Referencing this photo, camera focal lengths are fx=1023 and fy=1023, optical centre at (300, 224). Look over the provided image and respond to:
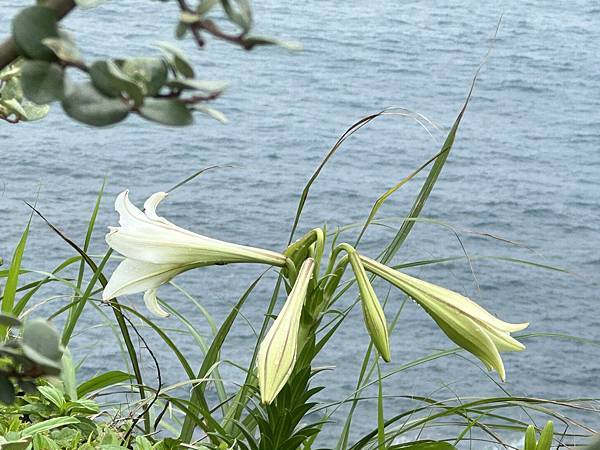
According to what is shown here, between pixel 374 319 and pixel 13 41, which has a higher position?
pixel 13 41

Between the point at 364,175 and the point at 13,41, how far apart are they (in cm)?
254

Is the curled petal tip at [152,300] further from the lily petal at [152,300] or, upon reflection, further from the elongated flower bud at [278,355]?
the elongated flower bud at [278,355]

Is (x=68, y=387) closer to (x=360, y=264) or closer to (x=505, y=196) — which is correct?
(x=360, y=264)

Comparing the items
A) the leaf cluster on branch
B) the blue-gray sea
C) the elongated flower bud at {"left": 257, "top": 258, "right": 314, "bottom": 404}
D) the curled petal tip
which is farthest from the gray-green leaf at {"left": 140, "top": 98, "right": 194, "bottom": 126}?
the blue-gray sea

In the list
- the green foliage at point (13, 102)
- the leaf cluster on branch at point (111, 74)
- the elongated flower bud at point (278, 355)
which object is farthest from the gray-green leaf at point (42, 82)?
the elongated flower bud at point (278, 355)

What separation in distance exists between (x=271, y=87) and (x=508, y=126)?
763 mm

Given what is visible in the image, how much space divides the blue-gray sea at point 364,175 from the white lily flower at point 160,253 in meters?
1.12

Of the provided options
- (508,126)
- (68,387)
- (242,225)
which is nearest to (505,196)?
(508,126)

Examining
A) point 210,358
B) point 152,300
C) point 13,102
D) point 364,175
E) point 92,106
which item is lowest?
point 364,175

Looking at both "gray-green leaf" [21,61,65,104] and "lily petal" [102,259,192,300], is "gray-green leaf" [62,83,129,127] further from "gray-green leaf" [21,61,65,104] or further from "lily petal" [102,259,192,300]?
"lily petal" [102,259,192,300]

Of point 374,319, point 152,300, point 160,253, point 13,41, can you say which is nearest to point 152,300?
point 152,300

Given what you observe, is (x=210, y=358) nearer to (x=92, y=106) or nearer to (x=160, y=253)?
(x=160, y=253)

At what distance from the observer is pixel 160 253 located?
27.2 inches

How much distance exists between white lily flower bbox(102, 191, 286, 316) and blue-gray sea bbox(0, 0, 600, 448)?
1.12 meters
